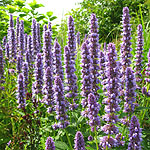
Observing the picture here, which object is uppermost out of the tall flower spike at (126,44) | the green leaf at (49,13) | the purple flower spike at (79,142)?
the green leaf at (49,13)

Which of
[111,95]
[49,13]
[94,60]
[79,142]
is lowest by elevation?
[79,142]

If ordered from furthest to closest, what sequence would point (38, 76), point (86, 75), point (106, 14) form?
point (106, 14) → point (38, 76) → point (86, 75)

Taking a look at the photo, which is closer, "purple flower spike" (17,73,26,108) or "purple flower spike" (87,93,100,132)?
"purple flower spike" (87,93,100,132)

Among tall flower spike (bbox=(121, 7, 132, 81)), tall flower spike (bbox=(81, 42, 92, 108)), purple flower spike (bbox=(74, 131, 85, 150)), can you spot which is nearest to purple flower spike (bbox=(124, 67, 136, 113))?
tall flower spike (bbox=(81, 42, 92, 108))

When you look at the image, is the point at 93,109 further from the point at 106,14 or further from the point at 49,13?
the point at 106,14

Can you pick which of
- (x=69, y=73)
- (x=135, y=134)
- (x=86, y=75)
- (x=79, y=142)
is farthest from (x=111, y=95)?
(x=69, y=73)

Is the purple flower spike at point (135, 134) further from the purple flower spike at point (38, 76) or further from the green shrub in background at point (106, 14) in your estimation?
the green shrub in background at point (106, 14)

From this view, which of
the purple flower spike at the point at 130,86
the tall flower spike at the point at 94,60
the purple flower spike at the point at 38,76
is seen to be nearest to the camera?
the purple flower spike at the point at 130,86

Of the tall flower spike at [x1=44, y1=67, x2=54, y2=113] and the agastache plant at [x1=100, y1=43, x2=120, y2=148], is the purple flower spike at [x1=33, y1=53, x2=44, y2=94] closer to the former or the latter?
the tall flower spike at [x1=44, y1=67, x2=54, y2=113]

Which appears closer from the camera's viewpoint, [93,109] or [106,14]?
[93,109]

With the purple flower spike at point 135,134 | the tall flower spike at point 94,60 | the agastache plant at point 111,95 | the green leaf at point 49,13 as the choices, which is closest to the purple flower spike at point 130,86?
the agastache plant at point 111,95

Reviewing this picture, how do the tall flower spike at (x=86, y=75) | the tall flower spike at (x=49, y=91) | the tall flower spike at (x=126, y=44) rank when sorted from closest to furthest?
the tall flower spike at (x=86, y=75) → the tall flower spike at (x=49, y=91) → the tall flower spike at (x=126, y=44)

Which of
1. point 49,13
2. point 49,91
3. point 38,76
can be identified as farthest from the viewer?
point 49,13

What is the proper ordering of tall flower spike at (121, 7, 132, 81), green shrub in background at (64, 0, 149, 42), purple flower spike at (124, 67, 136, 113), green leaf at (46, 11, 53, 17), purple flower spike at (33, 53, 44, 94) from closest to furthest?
purple flower spike at (124, 67, 136, 113), tall flower spike at (121, 7, 132, 81), purple flower spike at (33, 53, 44, 94), green leaf at (46, 11, 53, 17), green shrub in background at (64, 0, 149, 42)
